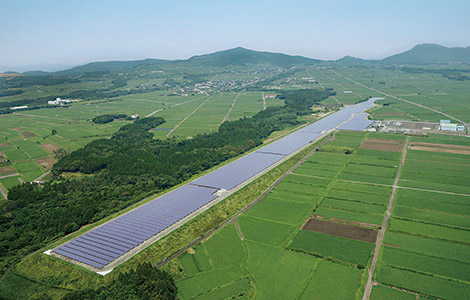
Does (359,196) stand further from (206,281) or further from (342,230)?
(206,281)

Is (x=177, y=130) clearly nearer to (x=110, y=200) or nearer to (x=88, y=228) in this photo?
(x=110, y=200)

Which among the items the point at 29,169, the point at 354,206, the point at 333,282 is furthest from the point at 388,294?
the point at 29,169

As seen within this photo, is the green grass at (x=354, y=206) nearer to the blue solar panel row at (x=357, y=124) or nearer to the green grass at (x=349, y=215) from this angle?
the green grass at (x=349, y=215)

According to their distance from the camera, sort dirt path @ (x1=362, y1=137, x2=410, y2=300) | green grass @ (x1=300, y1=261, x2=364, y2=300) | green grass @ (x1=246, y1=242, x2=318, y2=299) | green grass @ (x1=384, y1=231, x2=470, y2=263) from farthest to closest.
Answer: green grass @ (x1=384, y1=231, x2=470, y2=263), green grass @ (x1=246, y1=242, x2=318, y2=299), dirt path @ (x1=362, y1=137, x2=410, y2=300), green grass @ (x1=300, y1=261, x2=364, y2=300)

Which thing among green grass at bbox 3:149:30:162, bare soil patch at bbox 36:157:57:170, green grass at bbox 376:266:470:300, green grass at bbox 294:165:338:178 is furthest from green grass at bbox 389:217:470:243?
green grass at bbox 3:149:30:162

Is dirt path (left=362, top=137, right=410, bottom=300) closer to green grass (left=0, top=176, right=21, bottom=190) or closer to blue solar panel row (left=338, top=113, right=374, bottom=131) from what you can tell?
blue solar panel row (left=338, top=113, right=374, bottom=131)

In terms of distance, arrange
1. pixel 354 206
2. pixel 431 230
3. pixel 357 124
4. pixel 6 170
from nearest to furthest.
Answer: pixel 431 230 < pixel 354 206 < pixel 6 170 < pixel 357 124
